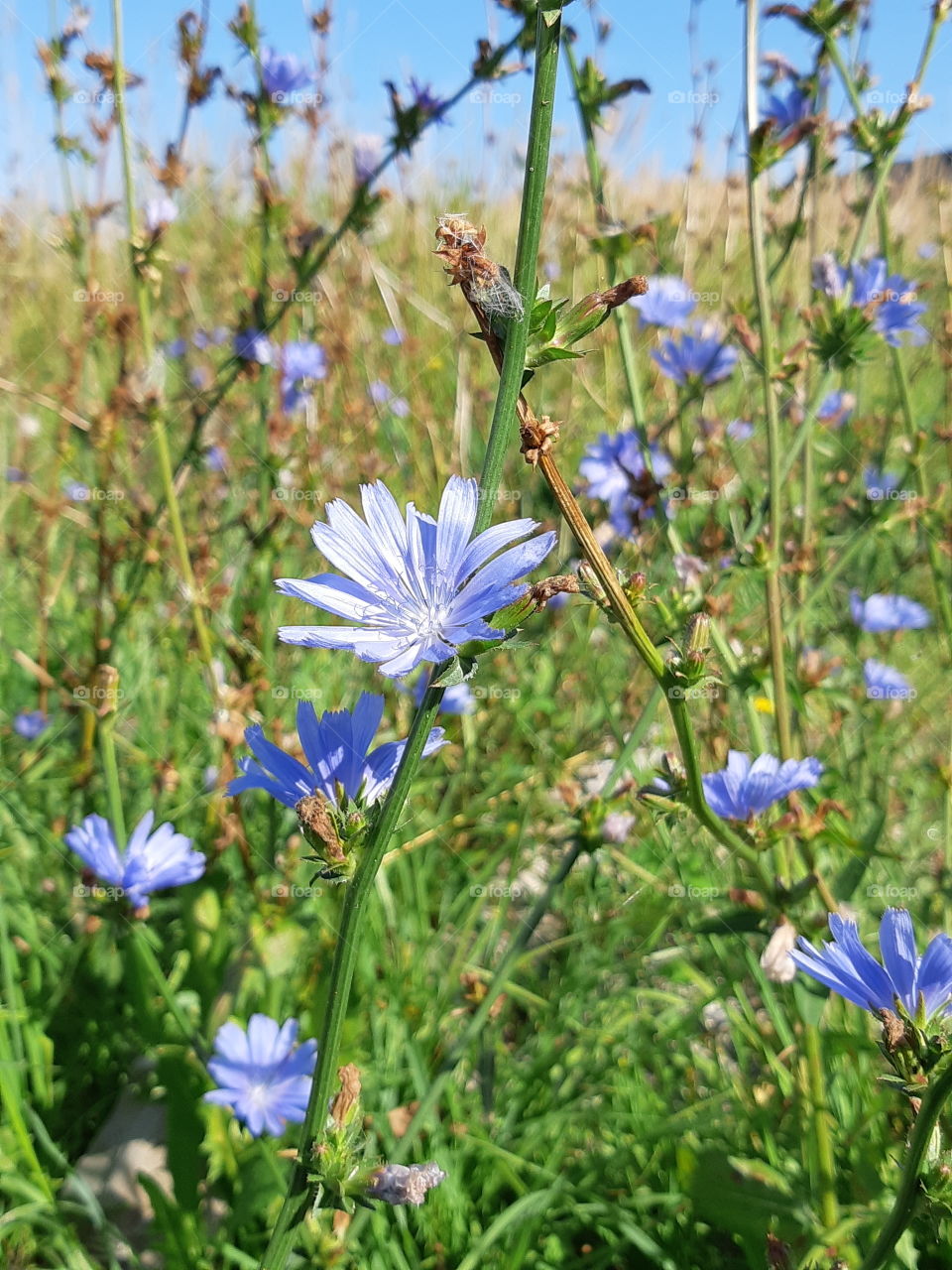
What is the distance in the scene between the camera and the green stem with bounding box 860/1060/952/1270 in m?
0.88

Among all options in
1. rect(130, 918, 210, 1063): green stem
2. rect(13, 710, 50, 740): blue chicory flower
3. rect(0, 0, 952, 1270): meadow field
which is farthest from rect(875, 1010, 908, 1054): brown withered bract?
rect(13, 710, 50, 740): blue chicory flower

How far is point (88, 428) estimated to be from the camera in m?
2.42

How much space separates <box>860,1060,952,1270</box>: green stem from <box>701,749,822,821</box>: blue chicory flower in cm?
59

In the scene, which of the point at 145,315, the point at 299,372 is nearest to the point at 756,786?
the point at 145,315

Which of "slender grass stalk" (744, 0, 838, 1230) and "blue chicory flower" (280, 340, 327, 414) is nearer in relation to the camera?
"slender grass stalk" (744, 0, 838, 1230)

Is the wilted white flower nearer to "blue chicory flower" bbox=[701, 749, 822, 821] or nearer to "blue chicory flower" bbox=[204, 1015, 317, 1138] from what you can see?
"blue chicory flower" bbox=[701, 749, 822, 821]

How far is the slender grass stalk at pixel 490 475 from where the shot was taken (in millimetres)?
832

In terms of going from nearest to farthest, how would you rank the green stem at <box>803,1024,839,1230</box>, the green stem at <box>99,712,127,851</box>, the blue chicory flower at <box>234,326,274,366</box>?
1. the green stem at <box>803,1024,839,1230</box>
2. the green stem at <box>99,712,127,851</box>
3. the blue chicory flower at <box>234,326,274,366</box>

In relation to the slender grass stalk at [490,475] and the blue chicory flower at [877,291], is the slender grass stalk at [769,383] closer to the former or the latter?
the blue chicory flower at [877,291]

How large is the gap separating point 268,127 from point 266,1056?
2213mm

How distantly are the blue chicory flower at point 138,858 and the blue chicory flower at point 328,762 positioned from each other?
0.71 meters

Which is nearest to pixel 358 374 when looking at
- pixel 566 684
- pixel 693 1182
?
pixel 566 684

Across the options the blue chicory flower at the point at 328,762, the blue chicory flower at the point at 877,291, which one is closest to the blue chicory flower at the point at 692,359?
the blue chicory flower at the point at 877,291

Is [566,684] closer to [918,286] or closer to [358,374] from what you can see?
[918,286]
